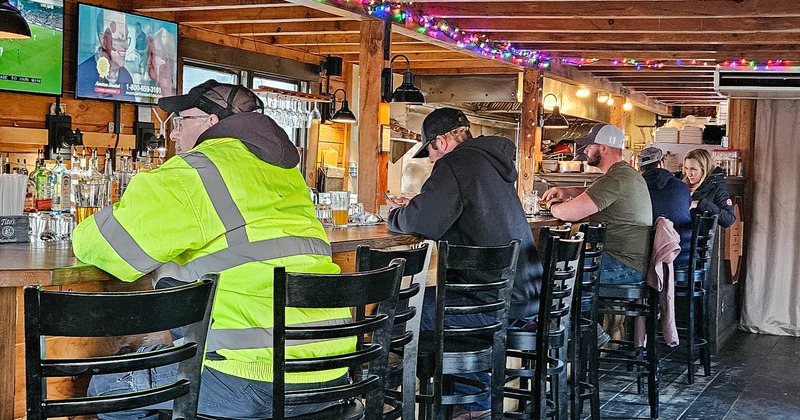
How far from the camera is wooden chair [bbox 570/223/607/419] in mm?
4730

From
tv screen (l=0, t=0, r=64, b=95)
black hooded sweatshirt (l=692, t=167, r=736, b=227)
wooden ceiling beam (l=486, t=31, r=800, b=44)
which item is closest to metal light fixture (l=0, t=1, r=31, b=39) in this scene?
tv screen (l=0, t=0, r=64, b=95)

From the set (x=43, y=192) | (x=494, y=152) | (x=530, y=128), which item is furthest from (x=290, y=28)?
(x=43, y=192)

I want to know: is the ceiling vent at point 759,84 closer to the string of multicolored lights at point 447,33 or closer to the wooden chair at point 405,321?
the string of multicolored lights at point 447,33

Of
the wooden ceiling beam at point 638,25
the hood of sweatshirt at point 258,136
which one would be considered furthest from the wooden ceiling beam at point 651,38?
the hood of sweatshirt at point 258,136

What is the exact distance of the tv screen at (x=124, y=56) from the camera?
317 inches

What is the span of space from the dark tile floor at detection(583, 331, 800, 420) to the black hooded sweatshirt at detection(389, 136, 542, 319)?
1.72m

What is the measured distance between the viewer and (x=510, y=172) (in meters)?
4.21

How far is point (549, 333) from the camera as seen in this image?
13.6 feet

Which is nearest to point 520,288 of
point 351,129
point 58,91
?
point 58,91

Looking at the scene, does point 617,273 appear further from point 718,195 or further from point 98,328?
point 98,328

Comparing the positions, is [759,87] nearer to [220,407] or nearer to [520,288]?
[520,288]

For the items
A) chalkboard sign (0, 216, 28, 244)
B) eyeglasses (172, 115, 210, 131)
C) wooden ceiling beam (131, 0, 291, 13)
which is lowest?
chalkboard sign (0, 216, 28, 244)

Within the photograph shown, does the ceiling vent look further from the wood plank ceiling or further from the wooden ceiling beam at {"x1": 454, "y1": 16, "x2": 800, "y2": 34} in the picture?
the wooden ceiling beam at {"x1": 454, "y1": 16, "x2": 800, "y2": 34}

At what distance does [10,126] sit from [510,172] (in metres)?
5.04
